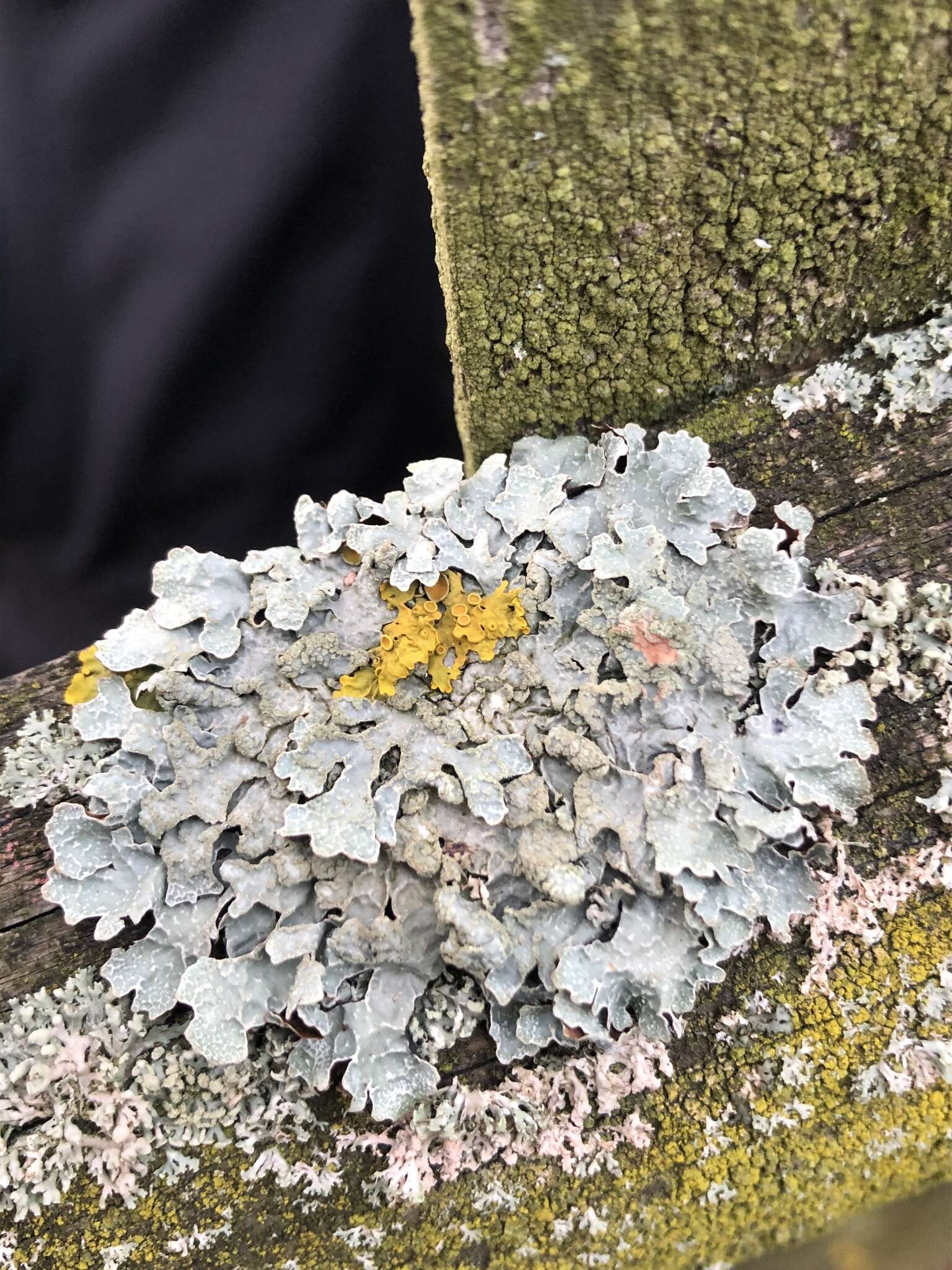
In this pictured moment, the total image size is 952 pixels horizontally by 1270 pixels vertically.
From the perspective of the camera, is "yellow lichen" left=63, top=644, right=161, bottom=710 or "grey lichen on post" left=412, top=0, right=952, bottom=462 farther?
"yellow lichen" left=63, top=644, right=161, bottom=710

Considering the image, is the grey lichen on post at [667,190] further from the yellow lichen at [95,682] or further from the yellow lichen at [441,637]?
the yellow lichen at [95,682]

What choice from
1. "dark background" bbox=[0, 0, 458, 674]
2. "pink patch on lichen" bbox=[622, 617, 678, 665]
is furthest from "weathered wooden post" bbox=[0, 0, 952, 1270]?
"dark background" bbox=[0, 0, 458, 674]

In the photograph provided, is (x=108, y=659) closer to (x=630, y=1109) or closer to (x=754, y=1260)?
(x=630, y=1109)

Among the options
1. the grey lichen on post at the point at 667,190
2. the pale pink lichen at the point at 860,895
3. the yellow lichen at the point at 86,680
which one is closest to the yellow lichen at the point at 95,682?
the yellow lichen at the point at 86,680

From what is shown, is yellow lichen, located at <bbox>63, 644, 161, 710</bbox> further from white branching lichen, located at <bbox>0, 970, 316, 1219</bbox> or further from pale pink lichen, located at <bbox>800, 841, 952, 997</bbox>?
pale pink lichen, located at <bbox>800, 841, 952, 997</bbox>

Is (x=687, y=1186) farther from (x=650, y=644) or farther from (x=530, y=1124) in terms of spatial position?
(x=650, y=644)

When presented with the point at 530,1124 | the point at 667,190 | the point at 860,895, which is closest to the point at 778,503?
the point at 667,190

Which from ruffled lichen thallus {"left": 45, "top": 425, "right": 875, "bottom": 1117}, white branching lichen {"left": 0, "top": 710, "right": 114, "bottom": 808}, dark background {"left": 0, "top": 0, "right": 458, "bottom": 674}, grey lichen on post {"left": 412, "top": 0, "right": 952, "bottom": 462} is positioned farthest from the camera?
dark background {"left": 0, "top": 0, "right": 458, "bottom": 674}
